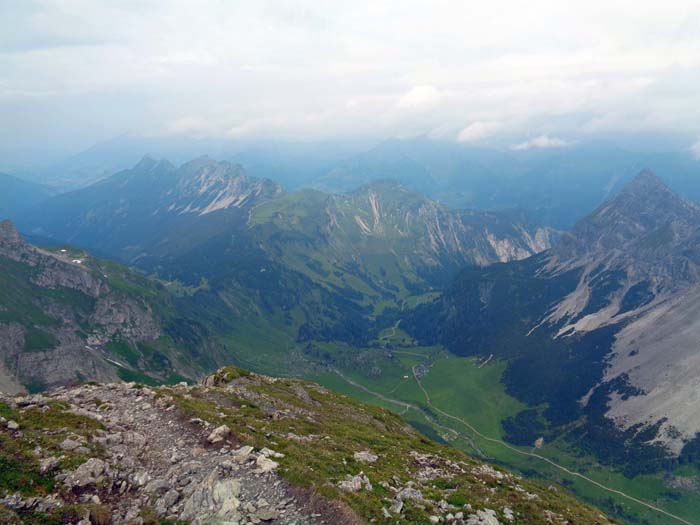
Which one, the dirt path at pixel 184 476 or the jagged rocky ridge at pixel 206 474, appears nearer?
the jagged rocky ridge at pixel 206 474

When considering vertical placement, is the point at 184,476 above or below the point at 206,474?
above

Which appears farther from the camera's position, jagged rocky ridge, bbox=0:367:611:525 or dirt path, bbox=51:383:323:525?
dirt path, bbox=51:383:323:525

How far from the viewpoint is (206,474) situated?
36.0m

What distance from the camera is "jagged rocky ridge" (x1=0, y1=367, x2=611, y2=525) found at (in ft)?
103

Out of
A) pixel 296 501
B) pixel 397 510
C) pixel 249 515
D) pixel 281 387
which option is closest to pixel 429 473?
pixel 397 510

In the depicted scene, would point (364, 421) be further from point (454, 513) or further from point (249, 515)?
point (249, 515)

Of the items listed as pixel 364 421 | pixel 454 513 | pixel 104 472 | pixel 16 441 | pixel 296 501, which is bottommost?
pixel 364 421

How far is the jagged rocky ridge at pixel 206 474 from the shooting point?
103ft

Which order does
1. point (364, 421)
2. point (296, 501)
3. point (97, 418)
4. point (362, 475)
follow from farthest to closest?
1. point (364, 421)
2. point (97, 418)
3. point (362, 475)
4. point (296, 501)

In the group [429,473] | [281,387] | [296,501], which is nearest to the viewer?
[296,501]

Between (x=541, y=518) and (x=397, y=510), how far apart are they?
639 inches

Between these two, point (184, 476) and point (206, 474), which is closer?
point (184, 476)

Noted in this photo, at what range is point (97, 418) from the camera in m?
44.3

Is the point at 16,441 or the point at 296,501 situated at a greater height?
the point at 16,441
